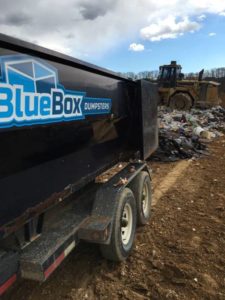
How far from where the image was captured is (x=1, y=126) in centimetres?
213

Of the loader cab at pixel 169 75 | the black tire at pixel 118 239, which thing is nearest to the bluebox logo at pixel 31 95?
the black tire at pixel 118 239

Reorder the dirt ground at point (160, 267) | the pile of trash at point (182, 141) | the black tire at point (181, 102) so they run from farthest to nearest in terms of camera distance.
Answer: the black tire at point (181, 102)
the pile of trash at point (182, 141)
the dirt ground at point (160, 267)

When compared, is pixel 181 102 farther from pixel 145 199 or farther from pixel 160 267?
pixel 160 267

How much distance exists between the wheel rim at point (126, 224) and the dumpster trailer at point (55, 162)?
1 cm

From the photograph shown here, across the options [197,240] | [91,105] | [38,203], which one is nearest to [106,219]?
[38,203]

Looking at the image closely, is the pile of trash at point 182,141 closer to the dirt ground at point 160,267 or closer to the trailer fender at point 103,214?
the dirt ground at point 160,267

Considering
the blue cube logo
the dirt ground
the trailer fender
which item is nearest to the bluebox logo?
the blue cube logo

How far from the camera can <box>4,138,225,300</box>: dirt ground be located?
326 centimetres

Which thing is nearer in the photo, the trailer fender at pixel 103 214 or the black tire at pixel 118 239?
the trailer fender at pixel 103 214

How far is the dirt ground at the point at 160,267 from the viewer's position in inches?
128

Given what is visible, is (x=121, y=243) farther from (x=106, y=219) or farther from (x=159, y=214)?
(x=159, y=214)

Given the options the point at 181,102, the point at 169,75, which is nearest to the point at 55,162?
the point at 181,102

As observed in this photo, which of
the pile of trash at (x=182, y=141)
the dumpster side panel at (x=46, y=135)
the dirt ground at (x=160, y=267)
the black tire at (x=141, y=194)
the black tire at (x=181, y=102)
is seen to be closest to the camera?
the dumpster side panel at (x=46, y=135)

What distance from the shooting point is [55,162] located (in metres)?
2.93
